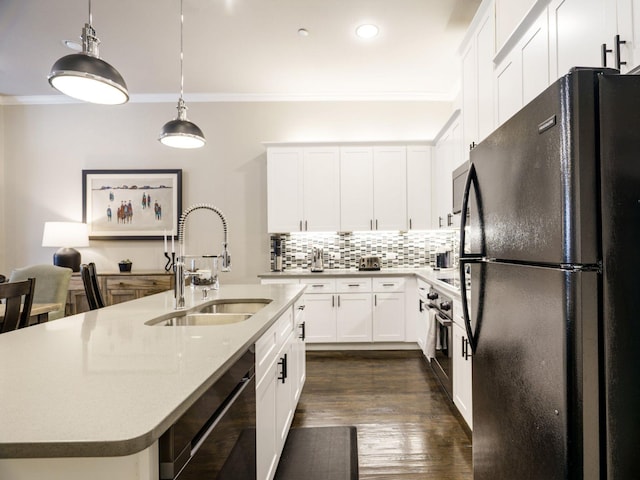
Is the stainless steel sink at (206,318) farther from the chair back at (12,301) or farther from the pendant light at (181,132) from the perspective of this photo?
the pendant light at (181,132)

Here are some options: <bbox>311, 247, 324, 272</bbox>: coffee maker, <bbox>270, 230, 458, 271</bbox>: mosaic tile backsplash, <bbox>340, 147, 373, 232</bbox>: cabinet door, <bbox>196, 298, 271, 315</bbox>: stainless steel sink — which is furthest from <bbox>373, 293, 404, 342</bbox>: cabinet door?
<bbox>196, 298, 271, 315</bbox>: stainless steel sink

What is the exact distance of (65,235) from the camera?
13.6 feet

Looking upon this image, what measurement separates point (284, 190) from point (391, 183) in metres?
1.35

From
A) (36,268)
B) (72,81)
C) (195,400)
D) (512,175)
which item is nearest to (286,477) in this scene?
(195,400)

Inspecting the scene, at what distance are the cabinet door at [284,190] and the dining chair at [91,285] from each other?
213 cm

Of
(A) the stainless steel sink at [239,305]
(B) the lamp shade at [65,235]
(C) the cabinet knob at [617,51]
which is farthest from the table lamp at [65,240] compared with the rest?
(C) the cabinet knob at [617,51]

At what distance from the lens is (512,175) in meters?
1.08

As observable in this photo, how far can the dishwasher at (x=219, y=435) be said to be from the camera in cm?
71

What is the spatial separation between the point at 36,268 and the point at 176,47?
2568mm

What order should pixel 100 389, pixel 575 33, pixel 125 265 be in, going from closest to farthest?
pixel 100 389
pixel 575 33
pixel 125 265

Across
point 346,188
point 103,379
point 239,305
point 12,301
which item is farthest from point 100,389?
point 346,188

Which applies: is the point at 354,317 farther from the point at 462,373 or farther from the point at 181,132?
the point at 181,132

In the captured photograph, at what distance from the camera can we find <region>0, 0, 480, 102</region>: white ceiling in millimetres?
2850

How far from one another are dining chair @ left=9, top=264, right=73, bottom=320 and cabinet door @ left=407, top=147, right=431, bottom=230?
3762mm
